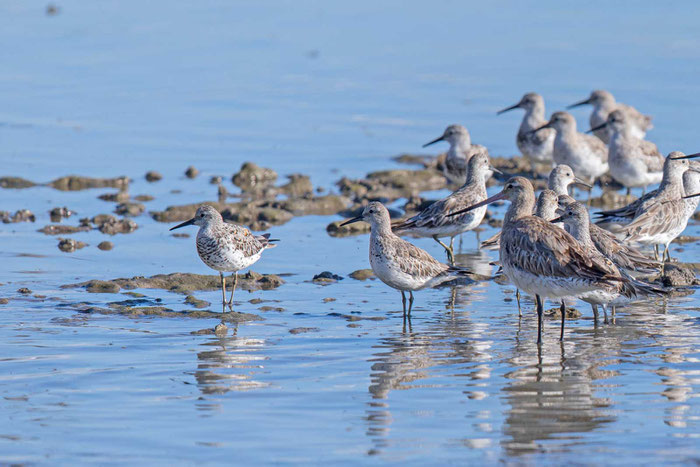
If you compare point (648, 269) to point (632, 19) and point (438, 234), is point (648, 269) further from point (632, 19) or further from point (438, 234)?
point (632, 19)

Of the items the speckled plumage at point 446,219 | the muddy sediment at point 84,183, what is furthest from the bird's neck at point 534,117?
the muddy sediment at point 84,183

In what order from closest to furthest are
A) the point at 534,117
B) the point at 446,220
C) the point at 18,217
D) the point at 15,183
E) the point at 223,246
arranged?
the point at 223,246 < the point at 446,220 < the point at 18,217 < the point at 15,183 < the point at 534,117

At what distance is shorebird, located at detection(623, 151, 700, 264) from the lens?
12766 mm

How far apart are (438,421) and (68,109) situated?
1508 centimetres

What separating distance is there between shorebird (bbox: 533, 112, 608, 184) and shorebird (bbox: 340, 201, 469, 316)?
6.72 m

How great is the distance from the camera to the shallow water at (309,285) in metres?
7.50

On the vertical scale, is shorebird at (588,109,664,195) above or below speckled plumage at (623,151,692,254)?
above

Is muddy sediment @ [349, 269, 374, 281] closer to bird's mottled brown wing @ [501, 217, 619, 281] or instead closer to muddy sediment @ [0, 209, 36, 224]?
bird's mottled brown wing @ [501, 217, 619, 281]

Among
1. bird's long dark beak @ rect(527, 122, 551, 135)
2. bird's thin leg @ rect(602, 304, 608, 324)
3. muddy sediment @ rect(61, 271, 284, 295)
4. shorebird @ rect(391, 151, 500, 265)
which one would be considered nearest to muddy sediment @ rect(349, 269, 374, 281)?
muddy sediment @ rect(61, 271, 284, 295)

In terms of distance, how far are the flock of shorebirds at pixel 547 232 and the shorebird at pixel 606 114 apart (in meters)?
2.06

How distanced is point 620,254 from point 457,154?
5.83 m

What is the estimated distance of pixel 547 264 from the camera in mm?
9531

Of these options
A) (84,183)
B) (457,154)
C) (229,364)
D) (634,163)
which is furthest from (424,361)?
(84,183)

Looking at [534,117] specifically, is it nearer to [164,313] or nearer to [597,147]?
[597,147]
